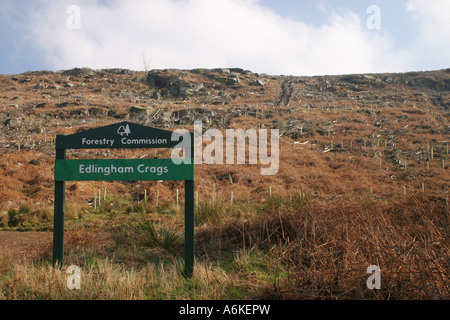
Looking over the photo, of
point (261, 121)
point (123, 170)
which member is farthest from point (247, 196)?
point (261, 121)

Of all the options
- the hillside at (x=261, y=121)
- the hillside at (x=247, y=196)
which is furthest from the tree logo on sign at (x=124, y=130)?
the hillside at (x=261, y=121)

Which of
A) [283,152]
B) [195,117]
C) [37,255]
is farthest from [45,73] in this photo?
[37,255]

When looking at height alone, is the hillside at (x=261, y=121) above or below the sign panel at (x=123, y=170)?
above

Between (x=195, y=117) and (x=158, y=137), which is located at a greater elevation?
(x=195, y=117)

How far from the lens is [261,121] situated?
29.3 metres

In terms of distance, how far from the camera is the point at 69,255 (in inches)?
203

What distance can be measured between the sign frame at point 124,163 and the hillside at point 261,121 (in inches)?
215

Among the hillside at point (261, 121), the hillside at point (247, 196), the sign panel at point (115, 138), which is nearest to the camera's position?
the hillside at point (247, 196)

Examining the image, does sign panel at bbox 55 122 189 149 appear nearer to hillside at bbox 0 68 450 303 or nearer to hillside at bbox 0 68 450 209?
hillside at bbox 0 68 450 303

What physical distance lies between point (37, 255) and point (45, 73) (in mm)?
53202

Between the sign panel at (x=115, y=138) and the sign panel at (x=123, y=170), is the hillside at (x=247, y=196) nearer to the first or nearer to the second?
the sign panel at (x=123, y=170)

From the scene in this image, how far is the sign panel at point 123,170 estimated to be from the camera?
4699mm

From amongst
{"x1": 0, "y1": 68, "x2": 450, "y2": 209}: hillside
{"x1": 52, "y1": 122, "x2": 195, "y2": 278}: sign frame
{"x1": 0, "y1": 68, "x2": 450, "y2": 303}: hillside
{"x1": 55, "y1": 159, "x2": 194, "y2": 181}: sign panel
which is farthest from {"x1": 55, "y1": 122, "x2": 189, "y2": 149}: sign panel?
{"x1": 0, "y1": 68, "x2": 450, "y2": 209}: hillside
